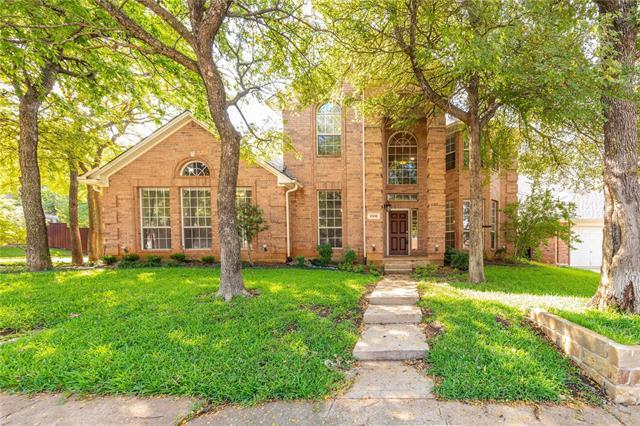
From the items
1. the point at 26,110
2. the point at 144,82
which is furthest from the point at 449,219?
the point at 26,110

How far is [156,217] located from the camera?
11383 millimetres

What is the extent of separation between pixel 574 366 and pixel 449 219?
9727 mm

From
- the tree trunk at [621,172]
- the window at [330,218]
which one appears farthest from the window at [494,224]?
the tree trunk at [621,172]

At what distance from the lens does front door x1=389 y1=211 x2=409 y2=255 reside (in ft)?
40.5

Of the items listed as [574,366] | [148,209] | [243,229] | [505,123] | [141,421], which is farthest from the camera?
[148,209]

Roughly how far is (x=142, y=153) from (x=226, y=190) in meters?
7.71

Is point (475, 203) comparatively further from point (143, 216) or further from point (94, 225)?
point (94, 225)

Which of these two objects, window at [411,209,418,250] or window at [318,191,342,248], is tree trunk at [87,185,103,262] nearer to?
window at [318,191,342,248]

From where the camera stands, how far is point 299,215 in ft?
39.6

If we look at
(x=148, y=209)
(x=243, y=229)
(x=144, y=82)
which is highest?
(x=144, y=82)

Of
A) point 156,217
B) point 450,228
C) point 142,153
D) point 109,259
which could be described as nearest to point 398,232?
point 450,228

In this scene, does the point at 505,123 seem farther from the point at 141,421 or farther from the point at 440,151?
the point at 141,421

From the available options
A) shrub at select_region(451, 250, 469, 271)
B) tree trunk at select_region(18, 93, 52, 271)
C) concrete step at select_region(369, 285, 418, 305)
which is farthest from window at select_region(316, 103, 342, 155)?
tree trunk at select_region(18, 93, 52, 271)

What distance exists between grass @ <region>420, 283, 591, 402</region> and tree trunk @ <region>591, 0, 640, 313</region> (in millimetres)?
1481
